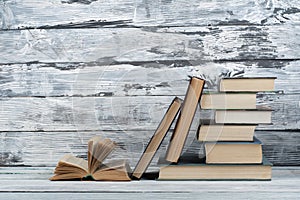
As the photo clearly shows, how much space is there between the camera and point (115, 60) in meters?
1.37

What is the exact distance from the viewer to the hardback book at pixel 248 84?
1.14 metres

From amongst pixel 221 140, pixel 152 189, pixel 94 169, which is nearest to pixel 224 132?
pixel 221 140

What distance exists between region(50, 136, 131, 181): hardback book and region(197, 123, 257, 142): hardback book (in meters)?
0.22

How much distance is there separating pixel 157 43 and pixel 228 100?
12.6 inches

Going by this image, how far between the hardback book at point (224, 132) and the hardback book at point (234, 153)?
19mm

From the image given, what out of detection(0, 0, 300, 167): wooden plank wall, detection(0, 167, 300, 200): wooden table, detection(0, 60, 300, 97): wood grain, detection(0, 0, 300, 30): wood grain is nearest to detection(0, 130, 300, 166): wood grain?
detection(0, 0, 300, 167): wooden plank wall

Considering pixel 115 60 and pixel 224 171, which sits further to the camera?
pixel 115 60

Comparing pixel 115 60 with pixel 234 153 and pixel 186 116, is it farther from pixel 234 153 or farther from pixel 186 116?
pixel 234 153

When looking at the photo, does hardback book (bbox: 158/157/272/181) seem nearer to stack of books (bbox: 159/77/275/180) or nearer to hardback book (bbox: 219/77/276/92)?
stack of books (bbox: 159/77/275/180)

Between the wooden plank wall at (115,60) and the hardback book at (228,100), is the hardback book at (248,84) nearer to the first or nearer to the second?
the hardback book at (228,100)

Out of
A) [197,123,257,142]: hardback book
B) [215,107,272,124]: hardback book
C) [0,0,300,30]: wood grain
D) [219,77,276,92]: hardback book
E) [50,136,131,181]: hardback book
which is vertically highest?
[0,0,300,30]: wood grain

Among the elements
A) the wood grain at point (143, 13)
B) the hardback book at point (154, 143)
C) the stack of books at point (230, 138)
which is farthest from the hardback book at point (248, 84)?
the wood grain at point (143, 13)

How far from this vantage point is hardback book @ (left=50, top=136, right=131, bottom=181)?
1.17m

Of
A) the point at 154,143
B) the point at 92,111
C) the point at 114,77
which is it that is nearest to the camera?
the point at 154,143
